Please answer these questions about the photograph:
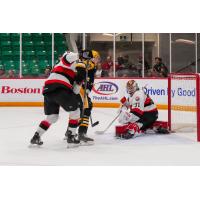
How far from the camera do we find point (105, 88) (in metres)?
9.78

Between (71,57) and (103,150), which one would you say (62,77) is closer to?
(71,57)

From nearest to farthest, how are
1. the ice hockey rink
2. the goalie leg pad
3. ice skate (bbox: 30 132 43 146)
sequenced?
the ice hockey rink
ice skate (bbox: 30 132 43 146)
the goalie leg pad

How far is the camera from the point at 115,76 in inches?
404

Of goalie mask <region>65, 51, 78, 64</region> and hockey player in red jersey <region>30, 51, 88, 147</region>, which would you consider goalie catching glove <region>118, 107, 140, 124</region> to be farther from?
goalie mask <region>65, 51, 78, 64</region>

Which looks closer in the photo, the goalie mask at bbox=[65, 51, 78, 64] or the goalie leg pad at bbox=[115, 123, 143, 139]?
the goalie mask at bbox=[65, 51, 78, 64]

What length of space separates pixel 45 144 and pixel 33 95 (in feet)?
17.7

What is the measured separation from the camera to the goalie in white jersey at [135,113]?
16.7 ft

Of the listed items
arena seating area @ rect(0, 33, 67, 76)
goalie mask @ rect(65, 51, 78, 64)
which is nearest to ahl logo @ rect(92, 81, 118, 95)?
arena seating area @ rect(0, 33, 67, 76)

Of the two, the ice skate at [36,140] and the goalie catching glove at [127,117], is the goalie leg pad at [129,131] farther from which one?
the ice skate at [36,140]

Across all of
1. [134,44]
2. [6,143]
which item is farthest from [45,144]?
[134,44]

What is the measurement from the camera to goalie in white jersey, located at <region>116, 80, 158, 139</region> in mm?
5090

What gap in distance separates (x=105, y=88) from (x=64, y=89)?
5542 mm

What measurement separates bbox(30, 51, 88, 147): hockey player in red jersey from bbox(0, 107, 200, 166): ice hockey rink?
0.28m

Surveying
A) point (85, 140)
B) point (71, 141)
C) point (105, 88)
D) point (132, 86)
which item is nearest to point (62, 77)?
point (71, 141)
